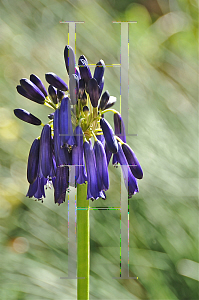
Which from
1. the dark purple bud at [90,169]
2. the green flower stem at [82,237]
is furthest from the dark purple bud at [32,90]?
the green flower stem at [82,237]

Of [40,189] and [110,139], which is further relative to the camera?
[40,189]

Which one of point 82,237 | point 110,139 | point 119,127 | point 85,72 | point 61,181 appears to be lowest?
point 82,237

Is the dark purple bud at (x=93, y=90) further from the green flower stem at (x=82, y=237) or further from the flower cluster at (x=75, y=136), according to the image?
the green flower stem at (x=82, y=237)

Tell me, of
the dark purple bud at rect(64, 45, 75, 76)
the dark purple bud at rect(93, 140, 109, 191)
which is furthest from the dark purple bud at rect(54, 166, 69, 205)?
the dark purple bud at rect(64, 45, 75, 76)

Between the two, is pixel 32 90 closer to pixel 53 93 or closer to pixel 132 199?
pixel 53 93

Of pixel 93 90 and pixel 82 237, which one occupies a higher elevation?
pixel 93 90

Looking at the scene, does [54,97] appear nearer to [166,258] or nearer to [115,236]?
[115,236]

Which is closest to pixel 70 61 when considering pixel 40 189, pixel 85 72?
pixel 85 72
